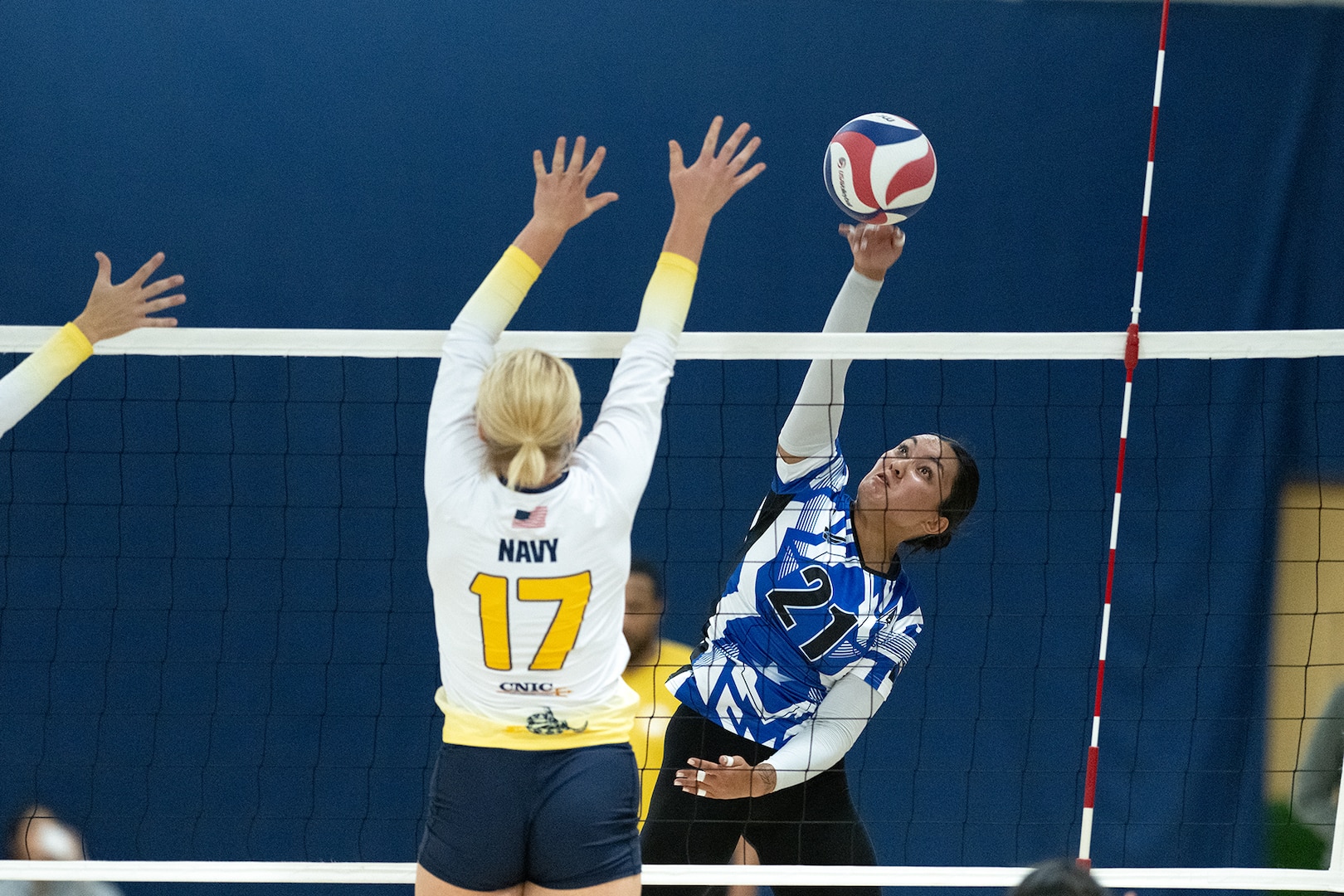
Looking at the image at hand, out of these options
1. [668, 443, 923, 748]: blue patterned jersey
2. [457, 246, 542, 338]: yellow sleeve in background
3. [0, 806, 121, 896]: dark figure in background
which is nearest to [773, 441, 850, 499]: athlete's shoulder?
[668, 443, 923, 748]: blue patterned jersey

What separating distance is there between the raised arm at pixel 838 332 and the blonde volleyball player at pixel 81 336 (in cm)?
140

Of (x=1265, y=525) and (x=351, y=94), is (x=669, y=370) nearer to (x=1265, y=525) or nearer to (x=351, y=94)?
(x=351, y=94)

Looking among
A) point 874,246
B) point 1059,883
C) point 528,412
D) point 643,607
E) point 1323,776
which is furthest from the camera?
point 1323,776

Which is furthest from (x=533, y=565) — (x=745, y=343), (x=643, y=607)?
(x=643, y=607)

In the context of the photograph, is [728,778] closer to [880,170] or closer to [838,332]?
[838,332]

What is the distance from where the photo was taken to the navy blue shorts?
2111mm

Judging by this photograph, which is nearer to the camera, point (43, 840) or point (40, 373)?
point (40, 373)

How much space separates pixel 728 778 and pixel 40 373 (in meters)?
1.76

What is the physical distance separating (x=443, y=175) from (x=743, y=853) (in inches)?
98.0

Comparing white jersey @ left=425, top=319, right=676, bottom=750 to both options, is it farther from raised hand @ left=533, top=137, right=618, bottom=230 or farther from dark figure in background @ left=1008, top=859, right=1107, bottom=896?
dark figure in background @ left=1008, top=859, right=1107, bottom=896

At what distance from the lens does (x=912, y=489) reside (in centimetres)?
312

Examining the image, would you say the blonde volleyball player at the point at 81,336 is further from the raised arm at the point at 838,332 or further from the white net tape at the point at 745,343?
the raised arm at the point at 838,332

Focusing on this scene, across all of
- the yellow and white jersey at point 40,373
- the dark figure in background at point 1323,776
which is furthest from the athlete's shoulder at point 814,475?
the dark figure in background at point 1323,776

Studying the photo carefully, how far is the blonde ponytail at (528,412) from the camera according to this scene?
6.51 feet
